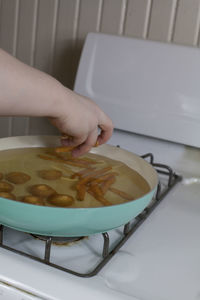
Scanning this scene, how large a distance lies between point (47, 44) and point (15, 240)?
0.64 metres

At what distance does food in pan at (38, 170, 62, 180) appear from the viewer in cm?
69

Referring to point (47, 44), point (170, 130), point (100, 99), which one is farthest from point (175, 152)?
point (47, 44)

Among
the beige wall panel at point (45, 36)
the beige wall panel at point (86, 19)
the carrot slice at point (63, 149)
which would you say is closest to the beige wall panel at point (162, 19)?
the beige wall panel at point (86, 19)

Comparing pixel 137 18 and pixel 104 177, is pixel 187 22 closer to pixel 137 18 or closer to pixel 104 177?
pixel 137 18

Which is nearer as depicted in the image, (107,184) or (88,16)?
(107,184)

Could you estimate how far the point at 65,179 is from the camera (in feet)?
2.28

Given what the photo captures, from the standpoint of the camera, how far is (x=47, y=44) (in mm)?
1102

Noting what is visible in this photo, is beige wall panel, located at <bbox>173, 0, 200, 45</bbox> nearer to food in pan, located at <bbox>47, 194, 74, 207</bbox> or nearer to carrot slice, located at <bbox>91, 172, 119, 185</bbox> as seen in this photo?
carrot slice, located at <bbox>91, 172, 119, 185</bbox>

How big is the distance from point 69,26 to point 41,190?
57 cm

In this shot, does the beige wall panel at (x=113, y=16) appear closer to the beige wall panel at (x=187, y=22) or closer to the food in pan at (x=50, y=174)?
the beige wall panel at (x=187, y=22)

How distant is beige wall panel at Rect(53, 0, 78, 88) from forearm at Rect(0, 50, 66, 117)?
0.53m

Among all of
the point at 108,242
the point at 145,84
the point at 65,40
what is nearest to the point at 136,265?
the point at 108,242

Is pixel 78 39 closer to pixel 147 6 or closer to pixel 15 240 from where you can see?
pixel 147 6

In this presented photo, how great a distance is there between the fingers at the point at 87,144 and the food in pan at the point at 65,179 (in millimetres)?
27
